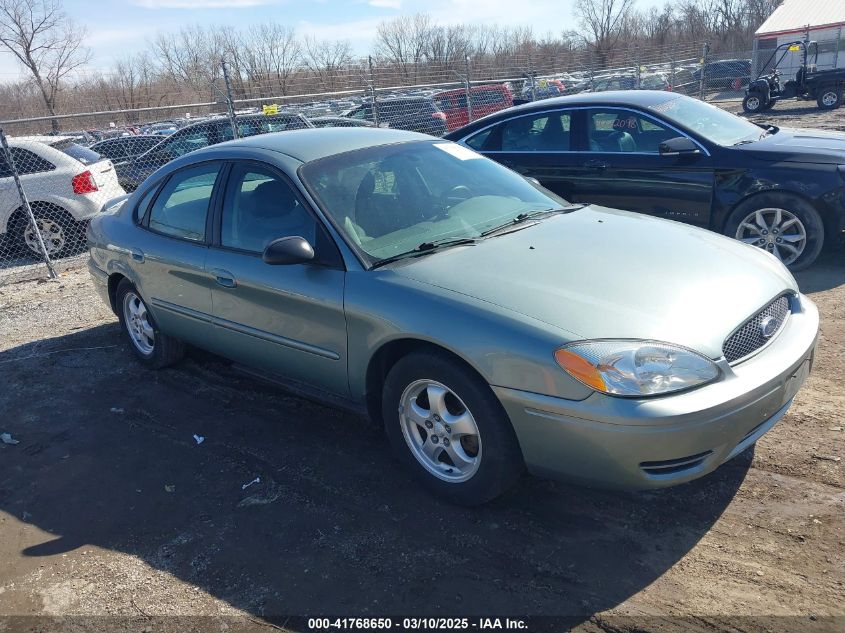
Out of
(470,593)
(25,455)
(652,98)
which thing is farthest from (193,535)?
(652,98)

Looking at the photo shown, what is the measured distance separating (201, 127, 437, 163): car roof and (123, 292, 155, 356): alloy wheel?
1.35 metres

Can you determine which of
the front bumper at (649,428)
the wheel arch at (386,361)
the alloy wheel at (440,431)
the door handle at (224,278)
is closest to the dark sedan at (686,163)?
the front bumper at (649,428)

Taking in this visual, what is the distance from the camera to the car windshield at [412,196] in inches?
142

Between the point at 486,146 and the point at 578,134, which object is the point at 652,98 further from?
the point at 486,146

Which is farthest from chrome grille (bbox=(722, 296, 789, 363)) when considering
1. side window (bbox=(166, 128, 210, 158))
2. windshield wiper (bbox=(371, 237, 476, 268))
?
side window (bbox=(166, 128, 210, 158))

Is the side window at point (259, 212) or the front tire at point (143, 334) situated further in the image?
the front tire at point (143, 334)

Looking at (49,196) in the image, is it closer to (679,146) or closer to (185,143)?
(185,143)

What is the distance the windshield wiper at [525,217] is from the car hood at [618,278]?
107mm

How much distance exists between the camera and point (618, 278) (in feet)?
10.1

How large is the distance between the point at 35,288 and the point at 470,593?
745 centimetres

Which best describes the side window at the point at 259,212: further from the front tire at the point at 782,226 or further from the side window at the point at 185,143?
the side window at the point at 185,143

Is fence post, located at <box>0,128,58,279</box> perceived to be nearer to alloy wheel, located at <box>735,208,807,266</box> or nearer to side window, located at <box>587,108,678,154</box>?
side window, located at <box>587,108,678,154</box>

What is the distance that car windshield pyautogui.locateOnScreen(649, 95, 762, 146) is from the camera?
638 centimetres

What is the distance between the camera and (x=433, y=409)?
3127 mm
